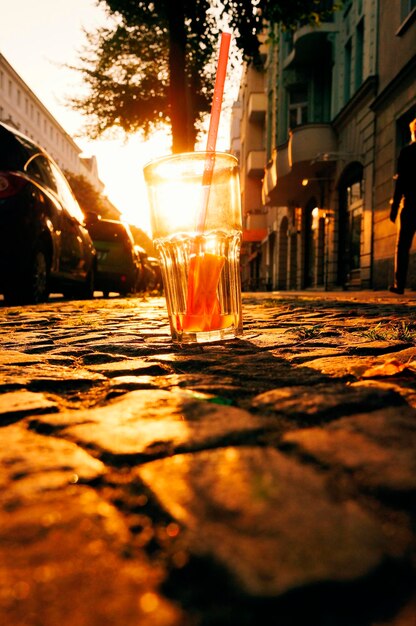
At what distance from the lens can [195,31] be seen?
43.5 feet

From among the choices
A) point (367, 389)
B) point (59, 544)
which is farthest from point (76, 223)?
point (59, 544)

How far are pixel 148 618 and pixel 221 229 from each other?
7.82 feet

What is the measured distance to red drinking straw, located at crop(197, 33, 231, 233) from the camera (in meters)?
2.48

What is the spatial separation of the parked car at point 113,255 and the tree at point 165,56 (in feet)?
7.65

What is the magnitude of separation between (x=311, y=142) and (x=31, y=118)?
193 ft

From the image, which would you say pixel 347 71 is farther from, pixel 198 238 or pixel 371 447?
pixel 371 447

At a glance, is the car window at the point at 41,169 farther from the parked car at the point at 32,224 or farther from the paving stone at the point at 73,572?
the paving stone at the point at 73,572

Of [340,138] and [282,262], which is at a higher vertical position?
[340,138]

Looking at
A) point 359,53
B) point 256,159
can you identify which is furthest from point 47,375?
point 256,159

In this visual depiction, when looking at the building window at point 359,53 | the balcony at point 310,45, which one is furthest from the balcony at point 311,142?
the balcony at point 310,45

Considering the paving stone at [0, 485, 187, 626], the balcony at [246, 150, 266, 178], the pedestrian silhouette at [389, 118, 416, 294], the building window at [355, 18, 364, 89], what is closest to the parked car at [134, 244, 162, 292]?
the pedestrian silhouette at [389, 118, 416, 294]

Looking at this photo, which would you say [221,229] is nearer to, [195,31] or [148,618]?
[148,618]

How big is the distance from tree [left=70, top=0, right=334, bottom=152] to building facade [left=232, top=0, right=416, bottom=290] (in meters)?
1.52

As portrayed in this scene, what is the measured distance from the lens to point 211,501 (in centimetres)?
89
